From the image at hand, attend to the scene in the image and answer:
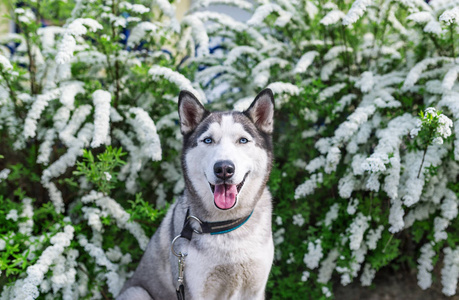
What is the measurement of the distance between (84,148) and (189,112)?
1547 mm

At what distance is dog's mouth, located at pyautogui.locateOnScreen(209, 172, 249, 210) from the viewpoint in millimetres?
2184

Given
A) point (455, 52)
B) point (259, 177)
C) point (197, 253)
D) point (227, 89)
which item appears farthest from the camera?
point (227, 89)

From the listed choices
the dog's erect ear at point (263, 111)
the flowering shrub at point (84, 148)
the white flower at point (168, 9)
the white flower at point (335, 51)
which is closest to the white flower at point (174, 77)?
the flowering shrub at point (84, 148)

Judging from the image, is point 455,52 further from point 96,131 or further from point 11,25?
point 11,25

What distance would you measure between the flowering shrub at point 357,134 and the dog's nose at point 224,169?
1159 mm

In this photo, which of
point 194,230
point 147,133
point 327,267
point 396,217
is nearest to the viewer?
point 194,230

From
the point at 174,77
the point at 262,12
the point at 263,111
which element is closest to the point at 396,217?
the point at 263,111

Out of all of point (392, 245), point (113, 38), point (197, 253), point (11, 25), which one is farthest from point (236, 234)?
point (11, 25)

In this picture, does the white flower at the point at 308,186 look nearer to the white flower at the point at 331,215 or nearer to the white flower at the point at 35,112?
the white flower at the point at 331,215

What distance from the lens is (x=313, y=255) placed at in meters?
3.32

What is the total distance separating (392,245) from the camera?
335cm

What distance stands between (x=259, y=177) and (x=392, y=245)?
174 centimetres

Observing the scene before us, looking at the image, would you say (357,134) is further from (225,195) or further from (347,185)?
(225,195)

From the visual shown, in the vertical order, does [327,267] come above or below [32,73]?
below
